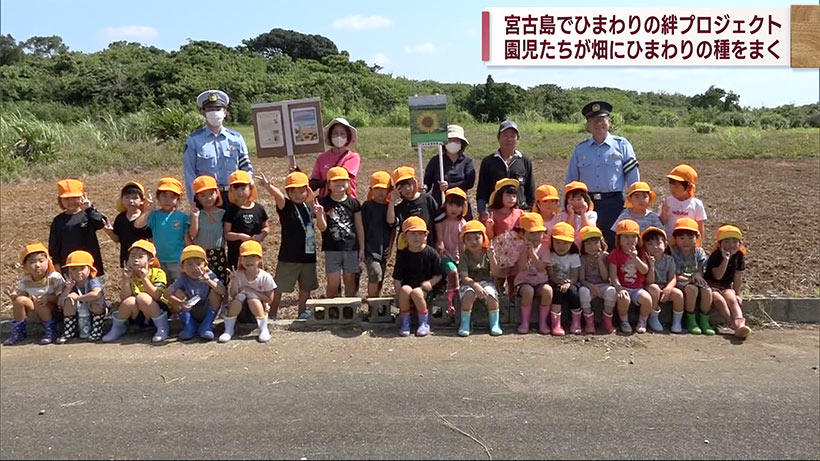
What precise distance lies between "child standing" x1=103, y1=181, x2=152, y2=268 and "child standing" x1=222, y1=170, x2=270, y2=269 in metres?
0.67

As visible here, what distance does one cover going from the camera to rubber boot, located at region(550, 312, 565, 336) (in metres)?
5.31

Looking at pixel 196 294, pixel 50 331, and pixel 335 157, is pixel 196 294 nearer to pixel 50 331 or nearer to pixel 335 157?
pixel 50 331

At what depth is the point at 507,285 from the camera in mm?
5730

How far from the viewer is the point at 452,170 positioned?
621cm

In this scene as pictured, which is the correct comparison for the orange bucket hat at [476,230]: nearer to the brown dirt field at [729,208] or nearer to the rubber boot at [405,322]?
the rubber boot at [405,322]

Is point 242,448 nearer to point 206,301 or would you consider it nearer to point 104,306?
point 206,301

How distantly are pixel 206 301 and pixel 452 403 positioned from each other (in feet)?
7.63

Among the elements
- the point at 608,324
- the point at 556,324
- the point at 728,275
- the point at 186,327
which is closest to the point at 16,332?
the point at 186,327

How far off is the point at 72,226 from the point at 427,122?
3041 millimetres

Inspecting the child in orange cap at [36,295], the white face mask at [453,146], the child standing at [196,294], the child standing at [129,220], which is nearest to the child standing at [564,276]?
the white face mask at [453,146]

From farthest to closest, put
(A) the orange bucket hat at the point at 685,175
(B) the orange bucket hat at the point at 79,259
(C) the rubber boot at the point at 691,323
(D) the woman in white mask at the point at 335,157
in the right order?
(D) the woman in white mask at the point at 335,157 → (A) the orange bucket hat at the point at 685,175 → (C) the rubber boot at the point at 691,323 → (B) the orange bucket hat at the point at 79,259

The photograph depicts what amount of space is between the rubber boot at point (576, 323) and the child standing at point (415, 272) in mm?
1085

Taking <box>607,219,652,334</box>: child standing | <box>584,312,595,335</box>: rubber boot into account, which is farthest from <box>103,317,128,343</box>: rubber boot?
<box>607,219,652,334</box>: child standing

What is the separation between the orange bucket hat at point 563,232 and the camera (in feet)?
17.4
